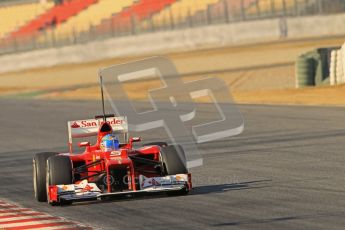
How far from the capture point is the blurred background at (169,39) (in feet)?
172

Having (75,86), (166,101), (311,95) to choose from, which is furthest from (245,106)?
(75,86)

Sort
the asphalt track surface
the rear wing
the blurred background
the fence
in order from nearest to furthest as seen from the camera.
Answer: the asphalt track surface < the rear wing < the blurred background < the fence

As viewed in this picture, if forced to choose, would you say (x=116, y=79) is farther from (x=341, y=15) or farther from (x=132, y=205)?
(x=132, y=205)

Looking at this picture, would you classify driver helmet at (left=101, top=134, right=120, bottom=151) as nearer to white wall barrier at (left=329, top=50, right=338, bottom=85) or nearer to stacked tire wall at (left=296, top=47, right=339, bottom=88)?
white wall barrier at (left=329, top=50, right=338, bottom=85)

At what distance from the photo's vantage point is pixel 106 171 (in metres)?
13.8

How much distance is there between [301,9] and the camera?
184 feet

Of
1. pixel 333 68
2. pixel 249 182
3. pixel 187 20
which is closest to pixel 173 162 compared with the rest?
pixel 249 182

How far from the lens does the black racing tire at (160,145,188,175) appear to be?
14.3 m

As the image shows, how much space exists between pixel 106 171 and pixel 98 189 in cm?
29

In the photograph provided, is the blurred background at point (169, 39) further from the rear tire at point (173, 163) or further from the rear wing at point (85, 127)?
the rear tire at point (173, 163)

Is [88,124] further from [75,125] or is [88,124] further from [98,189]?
[98,189]

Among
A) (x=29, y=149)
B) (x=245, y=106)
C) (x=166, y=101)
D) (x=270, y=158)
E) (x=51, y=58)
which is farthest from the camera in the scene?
(x=51, y=58)

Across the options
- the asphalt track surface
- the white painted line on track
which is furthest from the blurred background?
the white painted line on track

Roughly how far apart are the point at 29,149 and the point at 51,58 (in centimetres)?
3650
